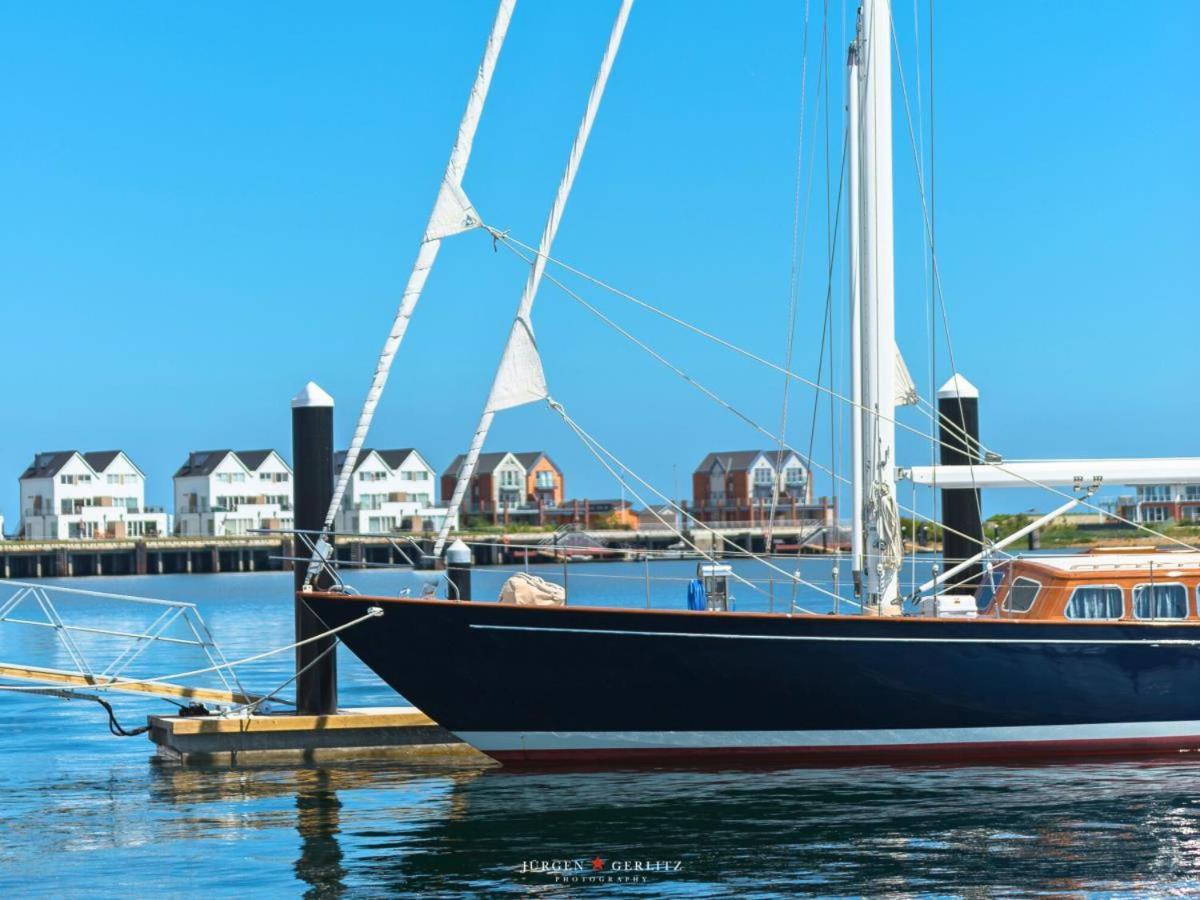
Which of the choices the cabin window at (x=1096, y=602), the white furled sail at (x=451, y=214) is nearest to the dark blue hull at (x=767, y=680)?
the cabin window at (x=1096, y=602)

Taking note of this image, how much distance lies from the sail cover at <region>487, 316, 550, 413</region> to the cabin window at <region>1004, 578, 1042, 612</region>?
6.57 meters

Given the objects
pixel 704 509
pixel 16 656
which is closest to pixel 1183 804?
pixel 16 656

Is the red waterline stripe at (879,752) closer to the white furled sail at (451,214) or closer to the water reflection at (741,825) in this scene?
the water reflection at (741,825)

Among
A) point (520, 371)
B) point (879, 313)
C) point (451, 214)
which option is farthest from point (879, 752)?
point (451, 214)

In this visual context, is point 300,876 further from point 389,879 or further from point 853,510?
point 853,510

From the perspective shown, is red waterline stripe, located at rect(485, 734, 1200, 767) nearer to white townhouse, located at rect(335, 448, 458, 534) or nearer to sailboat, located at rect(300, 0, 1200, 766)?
sailboat, located at rect(300, 0, 1200, 766)

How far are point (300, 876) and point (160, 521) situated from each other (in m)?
134

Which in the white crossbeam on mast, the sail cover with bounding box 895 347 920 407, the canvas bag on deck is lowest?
the canvas bag on deck

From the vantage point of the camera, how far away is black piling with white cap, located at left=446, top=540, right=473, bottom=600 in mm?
20594

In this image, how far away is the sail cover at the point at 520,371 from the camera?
1897cm

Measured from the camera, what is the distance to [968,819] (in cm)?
1669

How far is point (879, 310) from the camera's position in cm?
1975

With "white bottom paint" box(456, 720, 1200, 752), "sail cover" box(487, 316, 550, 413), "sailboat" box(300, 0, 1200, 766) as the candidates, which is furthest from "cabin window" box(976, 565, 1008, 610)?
"sail cover" box(487, 316, 550, 413)

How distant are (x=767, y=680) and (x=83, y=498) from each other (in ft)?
420
